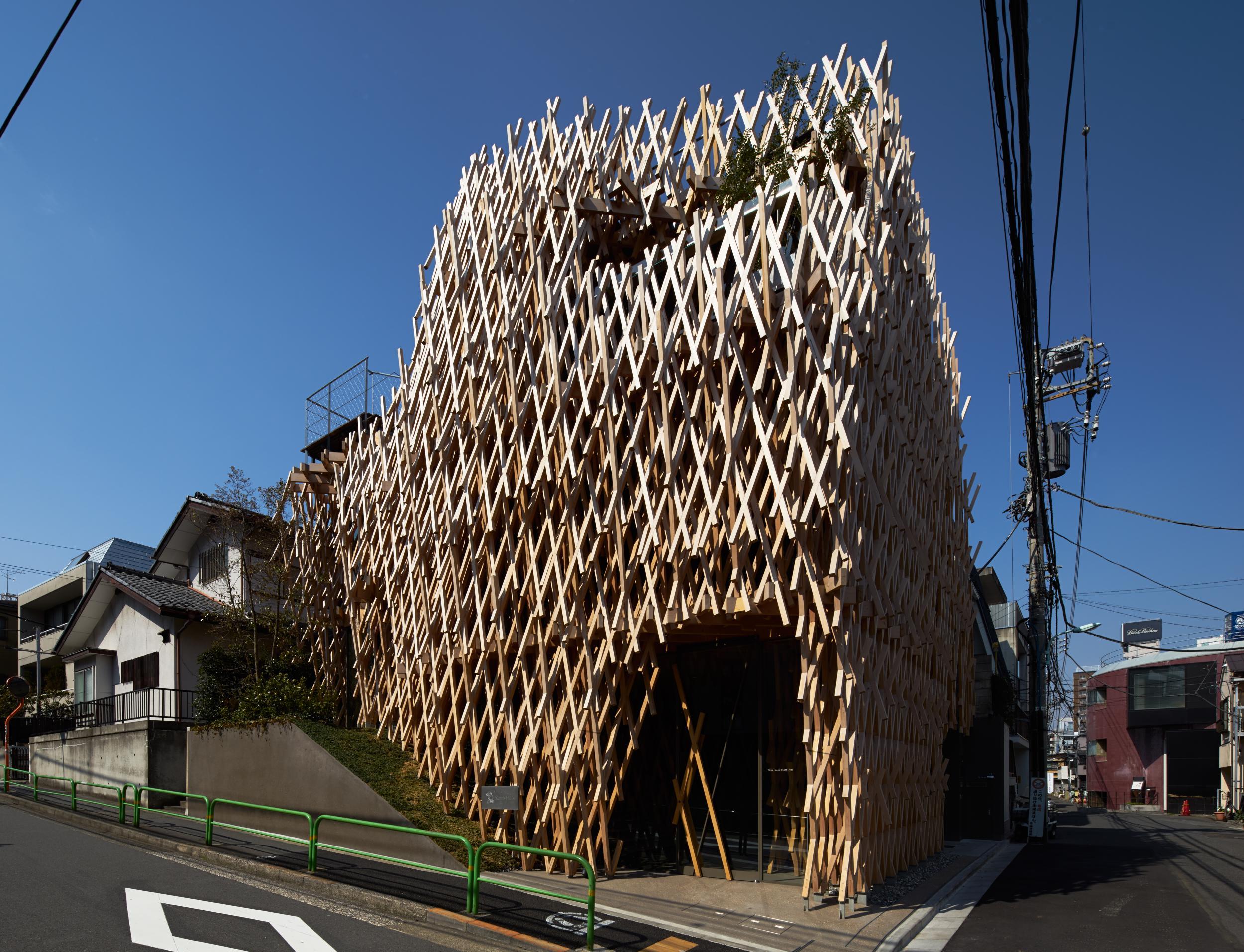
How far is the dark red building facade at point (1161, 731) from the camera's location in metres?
46.7

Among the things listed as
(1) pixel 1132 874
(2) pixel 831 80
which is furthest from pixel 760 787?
(2) pixel 831 80

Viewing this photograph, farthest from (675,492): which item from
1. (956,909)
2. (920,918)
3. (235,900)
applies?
(235,900)

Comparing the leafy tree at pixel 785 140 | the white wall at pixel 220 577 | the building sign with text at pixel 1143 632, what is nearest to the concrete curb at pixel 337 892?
the white wall at pixel 220 577

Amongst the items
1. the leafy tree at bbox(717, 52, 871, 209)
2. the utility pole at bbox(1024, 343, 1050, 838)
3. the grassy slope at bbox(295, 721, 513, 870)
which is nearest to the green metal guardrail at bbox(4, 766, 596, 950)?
the grassy slope at bbox(295, 721, 513, 870)

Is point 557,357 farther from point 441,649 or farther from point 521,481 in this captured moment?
point 441,649

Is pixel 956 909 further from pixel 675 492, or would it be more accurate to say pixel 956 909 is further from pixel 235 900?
pixel 235 900

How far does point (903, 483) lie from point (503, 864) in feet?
28.1

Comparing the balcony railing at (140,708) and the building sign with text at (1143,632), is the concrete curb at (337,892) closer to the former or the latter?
the balcony railing at (140,708)

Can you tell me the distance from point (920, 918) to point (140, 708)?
20.0 meters

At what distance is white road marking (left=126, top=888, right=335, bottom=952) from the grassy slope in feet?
12.0

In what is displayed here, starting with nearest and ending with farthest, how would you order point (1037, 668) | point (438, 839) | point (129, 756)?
point (438, 839) < point (129, 756) < point (1037, 668)

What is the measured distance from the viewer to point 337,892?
10.2 meters

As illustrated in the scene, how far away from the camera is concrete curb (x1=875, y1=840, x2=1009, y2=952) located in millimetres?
9375

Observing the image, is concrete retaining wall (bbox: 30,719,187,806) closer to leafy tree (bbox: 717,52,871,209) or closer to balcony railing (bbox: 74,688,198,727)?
balcony railing (bbox: 74,688,198,727)
